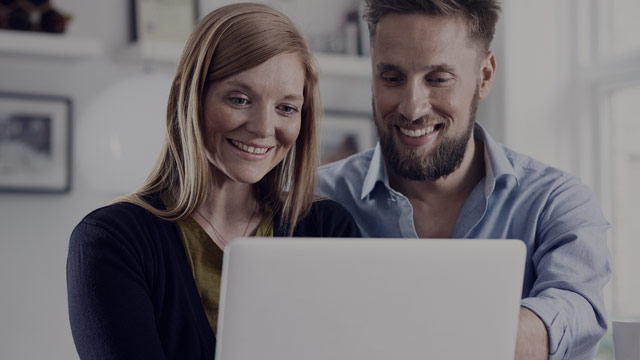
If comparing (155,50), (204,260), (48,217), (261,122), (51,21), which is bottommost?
(48,217)

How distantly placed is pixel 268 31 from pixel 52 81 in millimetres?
1963

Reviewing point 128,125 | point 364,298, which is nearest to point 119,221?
point 364,298

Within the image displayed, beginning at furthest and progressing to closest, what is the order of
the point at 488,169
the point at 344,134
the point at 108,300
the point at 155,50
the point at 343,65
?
the point at 344,134, the point at 343,65, the point at 155,50, the point at 488,169, the point at 108,300

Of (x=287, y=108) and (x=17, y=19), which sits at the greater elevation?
(x=17, y=19)

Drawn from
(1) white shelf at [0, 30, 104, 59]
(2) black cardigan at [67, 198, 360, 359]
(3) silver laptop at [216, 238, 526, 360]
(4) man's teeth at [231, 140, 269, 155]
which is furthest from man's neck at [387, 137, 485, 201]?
(1) white shelf at [0, 30, 104, 59]

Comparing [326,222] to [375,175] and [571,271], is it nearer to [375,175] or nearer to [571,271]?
[375,175]

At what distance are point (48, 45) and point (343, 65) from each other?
1.13 m

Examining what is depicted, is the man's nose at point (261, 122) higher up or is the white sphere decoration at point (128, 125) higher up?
the man's nose at point (261, 122)

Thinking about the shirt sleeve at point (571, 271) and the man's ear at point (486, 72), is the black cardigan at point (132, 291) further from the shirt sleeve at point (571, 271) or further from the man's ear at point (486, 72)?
the man's ear at point (486, 72)

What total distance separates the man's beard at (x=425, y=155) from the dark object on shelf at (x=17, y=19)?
5.45ft

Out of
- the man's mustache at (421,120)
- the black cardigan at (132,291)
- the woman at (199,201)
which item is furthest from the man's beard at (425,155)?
the black cardigan at (132,291)

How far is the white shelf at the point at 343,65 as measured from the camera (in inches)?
131

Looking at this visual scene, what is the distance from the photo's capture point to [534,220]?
1.67m

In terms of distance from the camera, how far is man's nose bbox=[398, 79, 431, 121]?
168cm
